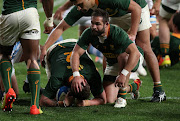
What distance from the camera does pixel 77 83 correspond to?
4.26m

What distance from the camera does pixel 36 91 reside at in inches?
155

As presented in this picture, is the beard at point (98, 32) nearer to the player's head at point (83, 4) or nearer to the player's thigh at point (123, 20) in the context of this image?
the player's head at point (83, 4)

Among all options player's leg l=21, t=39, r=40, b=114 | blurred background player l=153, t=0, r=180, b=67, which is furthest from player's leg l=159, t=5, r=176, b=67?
player's leg l=21, t=39, r=40, b=114

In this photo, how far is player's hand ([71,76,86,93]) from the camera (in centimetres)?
425

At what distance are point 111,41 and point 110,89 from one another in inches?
31.5

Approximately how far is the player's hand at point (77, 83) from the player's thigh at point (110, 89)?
2.11 feet

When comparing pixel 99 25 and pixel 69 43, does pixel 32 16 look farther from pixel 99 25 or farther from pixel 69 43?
pixel 69 43

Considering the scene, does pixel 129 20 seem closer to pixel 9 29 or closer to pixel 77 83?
pixel 77 83

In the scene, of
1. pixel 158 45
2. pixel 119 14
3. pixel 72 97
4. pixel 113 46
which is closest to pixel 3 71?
pixel 72 97

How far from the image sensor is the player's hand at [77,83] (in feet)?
13.9

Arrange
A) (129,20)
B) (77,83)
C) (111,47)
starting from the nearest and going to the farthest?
(77,83)
(111,47)
(129,20)

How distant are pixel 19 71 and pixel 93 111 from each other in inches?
128

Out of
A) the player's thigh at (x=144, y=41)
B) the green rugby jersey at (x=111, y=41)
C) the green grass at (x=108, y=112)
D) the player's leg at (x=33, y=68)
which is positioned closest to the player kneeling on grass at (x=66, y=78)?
the green grass at (x=108, y=112)

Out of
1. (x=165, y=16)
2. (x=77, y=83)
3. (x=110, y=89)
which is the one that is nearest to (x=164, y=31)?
(x=165, y=16)
